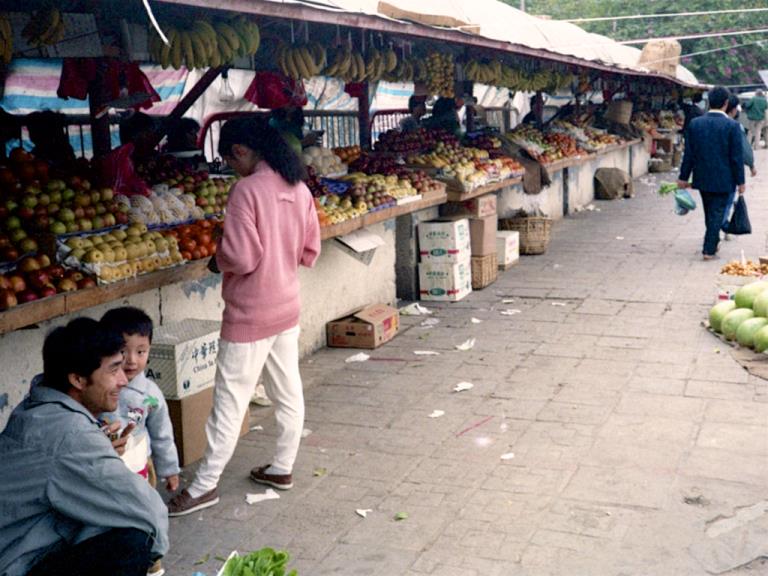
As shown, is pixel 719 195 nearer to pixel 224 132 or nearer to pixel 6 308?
pixel 224 132

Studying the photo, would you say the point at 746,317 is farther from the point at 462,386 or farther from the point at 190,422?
the point at 190,422

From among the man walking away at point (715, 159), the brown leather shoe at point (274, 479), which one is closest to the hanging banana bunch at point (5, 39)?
the brown leather shoe at point (274, 479)

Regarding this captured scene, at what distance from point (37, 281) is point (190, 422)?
1.28 m

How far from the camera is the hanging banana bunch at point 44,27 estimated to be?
5.34 m

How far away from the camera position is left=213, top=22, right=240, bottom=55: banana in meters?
6.44

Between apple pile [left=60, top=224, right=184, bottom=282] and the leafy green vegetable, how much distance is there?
6.92 ft

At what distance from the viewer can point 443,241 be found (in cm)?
979

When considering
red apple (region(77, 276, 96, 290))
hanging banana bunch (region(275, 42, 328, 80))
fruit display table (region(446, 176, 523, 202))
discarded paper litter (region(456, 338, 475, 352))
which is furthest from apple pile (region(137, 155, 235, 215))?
fruit display table (region(446, 176, 523, 202))

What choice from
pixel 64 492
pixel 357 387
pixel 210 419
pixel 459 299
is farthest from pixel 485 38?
pixel 64 492

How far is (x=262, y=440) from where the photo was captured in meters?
5.96

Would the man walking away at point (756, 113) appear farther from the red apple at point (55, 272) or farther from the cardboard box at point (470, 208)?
the red apple at point (55, 272)

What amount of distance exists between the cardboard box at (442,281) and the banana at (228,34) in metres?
3.97

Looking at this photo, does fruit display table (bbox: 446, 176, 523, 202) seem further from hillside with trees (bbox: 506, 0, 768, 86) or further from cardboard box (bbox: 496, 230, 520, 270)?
hillside with trees (bbox: 506, 0, 768, 86)

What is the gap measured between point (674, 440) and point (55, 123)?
5.24m
